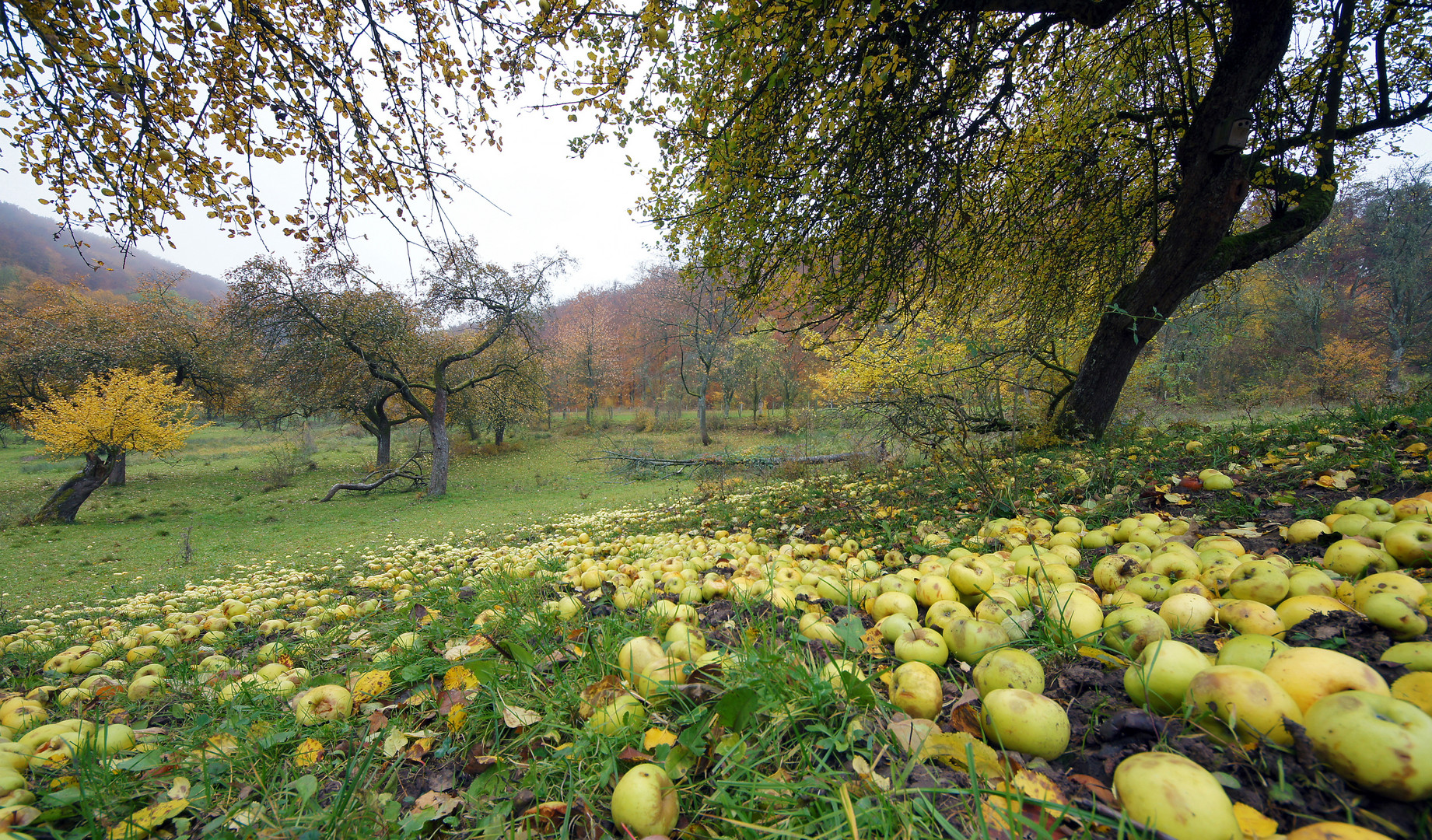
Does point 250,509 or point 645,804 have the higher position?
point 645,804

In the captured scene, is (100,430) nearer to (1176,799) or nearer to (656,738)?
(656,738)

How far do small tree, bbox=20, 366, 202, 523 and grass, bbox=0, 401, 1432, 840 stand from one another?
37.5 ft

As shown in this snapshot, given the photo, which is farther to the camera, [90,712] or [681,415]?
[681,415]

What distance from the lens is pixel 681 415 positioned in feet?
111

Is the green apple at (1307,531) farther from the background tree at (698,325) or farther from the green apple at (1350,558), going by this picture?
the background tree at (698,325)

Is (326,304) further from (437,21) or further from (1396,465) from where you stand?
(1396,465)

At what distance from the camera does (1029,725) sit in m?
1.10

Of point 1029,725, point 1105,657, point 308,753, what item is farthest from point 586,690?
point 1105,657

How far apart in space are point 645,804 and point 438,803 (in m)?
0.58

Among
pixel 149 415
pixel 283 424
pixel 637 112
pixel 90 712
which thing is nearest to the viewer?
pixel 90 712

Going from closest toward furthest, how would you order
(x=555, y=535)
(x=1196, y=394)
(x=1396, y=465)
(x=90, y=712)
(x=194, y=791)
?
(x=194, y=791) < (x=90, y=712) < (x=1396, y=465) < (x=555, y=535) < (x=1196, y=394)

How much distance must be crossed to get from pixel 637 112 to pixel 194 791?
5.55 meters

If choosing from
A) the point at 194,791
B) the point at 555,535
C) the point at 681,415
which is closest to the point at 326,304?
the point at 555,535

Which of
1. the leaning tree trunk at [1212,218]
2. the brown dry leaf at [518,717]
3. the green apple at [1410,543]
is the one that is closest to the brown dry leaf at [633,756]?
the brown dry leaf at [518,717]
